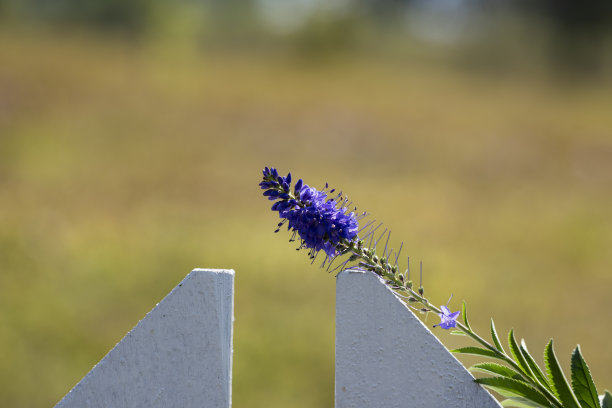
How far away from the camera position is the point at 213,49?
1155 centimetres

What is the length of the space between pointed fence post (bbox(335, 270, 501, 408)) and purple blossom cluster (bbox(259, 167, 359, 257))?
0.22 feet

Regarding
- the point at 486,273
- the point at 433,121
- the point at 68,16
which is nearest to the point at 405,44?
the point at 433,121

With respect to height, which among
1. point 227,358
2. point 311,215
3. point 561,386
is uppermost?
point 311,215

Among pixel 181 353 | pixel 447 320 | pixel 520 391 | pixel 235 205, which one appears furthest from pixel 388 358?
pixel 235 205

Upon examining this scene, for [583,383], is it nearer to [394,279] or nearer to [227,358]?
[394,279]

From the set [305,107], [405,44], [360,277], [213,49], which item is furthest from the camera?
[405,44]

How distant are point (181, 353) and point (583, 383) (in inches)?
28.5

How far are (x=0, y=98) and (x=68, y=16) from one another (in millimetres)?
5296

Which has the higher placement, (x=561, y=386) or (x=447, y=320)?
(x=447, y=320)

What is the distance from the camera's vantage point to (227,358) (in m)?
1.17

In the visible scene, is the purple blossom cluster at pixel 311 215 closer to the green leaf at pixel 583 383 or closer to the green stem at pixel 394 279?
the green stem at pixel 394 279

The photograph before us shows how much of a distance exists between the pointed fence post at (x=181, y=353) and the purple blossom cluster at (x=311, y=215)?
153 mm

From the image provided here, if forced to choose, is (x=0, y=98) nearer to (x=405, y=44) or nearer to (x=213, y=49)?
(x=213, y=49)

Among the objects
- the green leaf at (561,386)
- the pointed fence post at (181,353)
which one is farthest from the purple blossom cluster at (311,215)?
the green leaf at (561,386)
